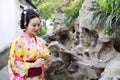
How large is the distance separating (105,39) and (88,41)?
1.48 meters

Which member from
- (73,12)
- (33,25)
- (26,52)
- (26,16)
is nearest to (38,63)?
(26,52)

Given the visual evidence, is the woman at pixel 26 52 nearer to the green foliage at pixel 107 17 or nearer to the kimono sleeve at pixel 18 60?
the kimono sleeve at pixel 18 60

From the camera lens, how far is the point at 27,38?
4.06 metres

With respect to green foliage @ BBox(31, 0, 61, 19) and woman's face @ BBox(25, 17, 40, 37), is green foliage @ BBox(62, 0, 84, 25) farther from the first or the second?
woman's face @ BBox(25, 17, 40, 37)

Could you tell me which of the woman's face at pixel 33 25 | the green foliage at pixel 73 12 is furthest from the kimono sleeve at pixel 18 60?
the green foliage at pixel 73 12

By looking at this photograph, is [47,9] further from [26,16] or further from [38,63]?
[38,63]

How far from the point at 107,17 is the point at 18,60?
4764mm

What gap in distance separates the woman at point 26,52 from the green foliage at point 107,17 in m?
3.85

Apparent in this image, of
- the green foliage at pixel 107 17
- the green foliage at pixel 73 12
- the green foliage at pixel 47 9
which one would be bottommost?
the green foliage at pixel 47 9

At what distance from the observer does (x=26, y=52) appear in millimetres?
4031

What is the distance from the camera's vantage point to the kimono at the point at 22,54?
13.0ft

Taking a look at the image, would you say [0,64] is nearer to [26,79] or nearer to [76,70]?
[76,70]

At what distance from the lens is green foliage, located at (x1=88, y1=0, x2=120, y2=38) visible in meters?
7.66

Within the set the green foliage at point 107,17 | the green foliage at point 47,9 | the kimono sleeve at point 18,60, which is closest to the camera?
the kimono sleeve at point 18,60
